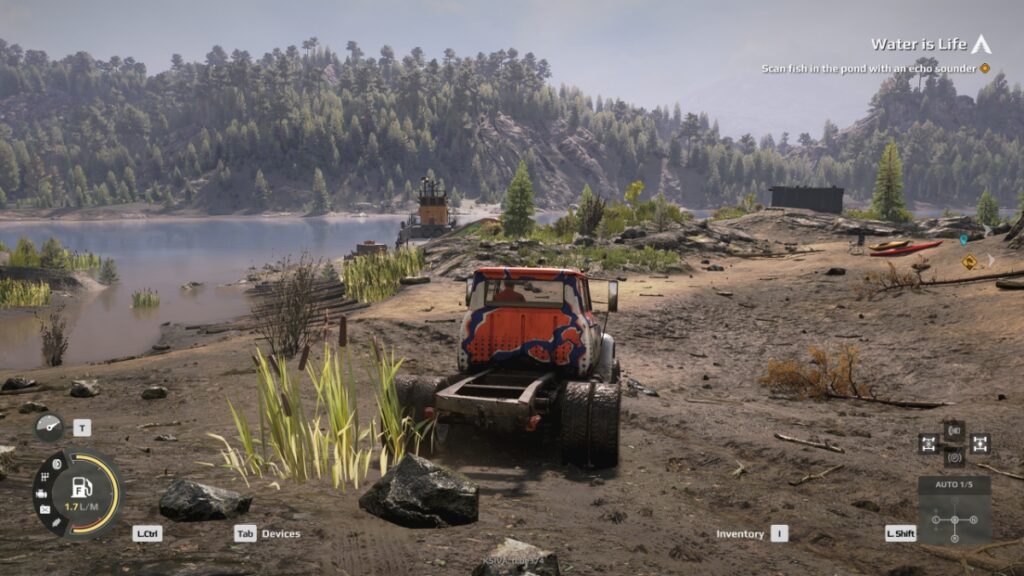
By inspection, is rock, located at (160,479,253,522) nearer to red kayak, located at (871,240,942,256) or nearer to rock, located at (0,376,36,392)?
rock, located at (0,376,36,392)

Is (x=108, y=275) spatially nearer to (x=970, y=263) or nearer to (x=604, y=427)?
(x=604, y=427)

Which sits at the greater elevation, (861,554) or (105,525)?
(105,525)

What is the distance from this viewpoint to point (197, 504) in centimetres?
423

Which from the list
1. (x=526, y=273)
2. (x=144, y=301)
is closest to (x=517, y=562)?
(x=526, y=273)

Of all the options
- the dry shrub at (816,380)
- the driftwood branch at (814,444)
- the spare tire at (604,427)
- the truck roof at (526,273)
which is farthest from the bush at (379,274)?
the driftwood branch at (814,444)

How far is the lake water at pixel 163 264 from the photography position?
2475 cm

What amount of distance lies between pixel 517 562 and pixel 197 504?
2.06 metres

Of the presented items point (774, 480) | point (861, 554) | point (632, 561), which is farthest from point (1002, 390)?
point (632, 561)

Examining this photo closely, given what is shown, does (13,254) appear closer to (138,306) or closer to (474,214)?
(138,306)

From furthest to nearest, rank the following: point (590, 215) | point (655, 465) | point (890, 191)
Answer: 1. point (890, 191)
2. point (590, 215)
3. point (655, 465)

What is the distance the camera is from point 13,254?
3534 cm

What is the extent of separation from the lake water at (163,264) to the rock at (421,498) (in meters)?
18.9

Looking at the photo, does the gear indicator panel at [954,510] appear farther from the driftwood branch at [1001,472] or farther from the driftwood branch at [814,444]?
the driftwood branch at [814,444]

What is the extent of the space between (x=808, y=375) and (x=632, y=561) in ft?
30.2
